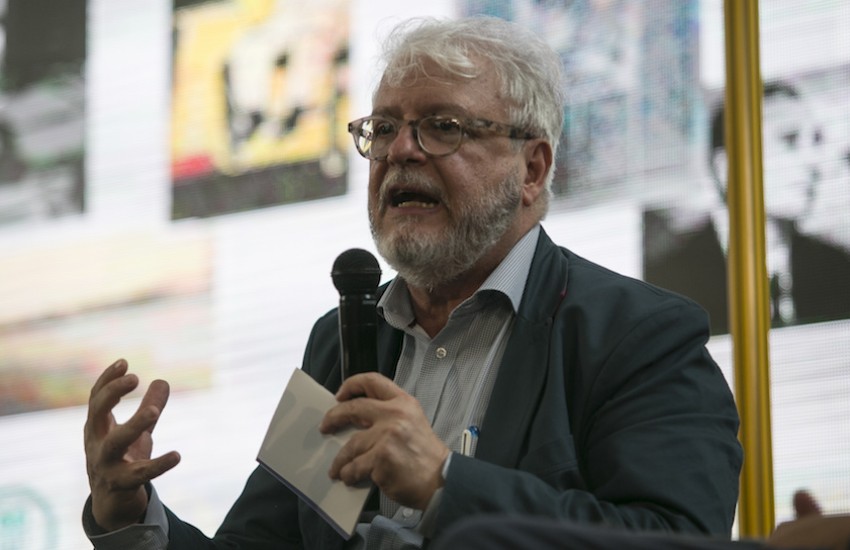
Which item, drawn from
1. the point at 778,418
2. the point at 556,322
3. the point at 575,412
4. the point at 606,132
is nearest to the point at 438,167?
the point at 556,322

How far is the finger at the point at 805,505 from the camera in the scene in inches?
103

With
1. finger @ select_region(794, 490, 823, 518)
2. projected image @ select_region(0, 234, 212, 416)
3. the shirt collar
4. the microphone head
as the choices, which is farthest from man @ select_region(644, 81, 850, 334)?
projected image @ select_region(0, 234, 212, 416)

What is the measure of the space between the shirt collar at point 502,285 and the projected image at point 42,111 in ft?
4.97

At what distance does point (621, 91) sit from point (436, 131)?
780 millimetres

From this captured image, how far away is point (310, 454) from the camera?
1.95 m

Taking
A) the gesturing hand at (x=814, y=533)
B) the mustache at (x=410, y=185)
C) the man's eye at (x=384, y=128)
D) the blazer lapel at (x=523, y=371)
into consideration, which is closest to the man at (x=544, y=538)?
the gesturing hand at (x=814, y=533)

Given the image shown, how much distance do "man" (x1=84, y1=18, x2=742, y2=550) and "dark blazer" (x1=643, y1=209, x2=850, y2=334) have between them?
0.44m

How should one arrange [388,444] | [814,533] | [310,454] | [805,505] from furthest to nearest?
[805,505], [310,454], [388,444], [814,533]

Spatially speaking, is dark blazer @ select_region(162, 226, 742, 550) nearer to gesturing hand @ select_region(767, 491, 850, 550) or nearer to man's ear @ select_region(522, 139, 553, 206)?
man's ear @ select_region(522, 139, 553, 206)

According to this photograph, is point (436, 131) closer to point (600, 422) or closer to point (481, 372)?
point (481, 372)

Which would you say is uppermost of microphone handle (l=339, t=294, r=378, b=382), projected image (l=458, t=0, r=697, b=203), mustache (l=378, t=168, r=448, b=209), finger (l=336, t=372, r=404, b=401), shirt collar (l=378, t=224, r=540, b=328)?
projected image (l=458, t=0, r=697, b=203)

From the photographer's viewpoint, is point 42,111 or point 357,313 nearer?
point 357,313

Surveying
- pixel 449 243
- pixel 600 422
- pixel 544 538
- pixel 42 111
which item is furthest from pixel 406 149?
pixel 42 111

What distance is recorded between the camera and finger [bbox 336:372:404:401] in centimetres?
182
